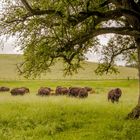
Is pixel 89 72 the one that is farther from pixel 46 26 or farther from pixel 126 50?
pixel 46 26

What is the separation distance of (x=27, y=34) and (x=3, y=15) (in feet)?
4.95

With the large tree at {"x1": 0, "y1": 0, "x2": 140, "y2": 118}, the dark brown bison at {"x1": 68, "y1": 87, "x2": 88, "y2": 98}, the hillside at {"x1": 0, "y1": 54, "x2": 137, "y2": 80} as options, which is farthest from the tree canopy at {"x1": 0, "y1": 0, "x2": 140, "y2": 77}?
the hillside at {"x1": 0, "y1": 54, "x2": 137, "y2": 80}

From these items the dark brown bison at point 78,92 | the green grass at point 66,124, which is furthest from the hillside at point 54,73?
the green grass at point 66,124

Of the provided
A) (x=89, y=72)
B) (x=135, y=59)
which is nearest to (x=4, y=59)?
(x=89, y=72)

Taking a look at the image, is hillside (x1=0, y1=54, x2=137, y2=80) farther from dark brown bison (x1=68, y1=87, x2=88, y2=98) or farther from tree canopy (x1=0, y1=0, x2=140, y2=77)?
tree canopy (x1=0, y1=0, x2=140, y2=77)

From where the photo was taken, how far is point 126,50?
26688 mm

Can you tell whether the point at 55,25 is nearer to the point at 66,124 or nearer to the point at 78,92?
the point at 66,124

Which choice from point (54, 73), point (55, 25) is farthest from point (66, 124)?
point (54, 73)

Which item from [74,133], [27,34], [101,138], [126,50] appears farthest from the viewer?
[126,50]

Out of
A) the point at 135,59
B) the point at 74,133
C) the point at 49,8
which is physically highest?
the point at 49,8

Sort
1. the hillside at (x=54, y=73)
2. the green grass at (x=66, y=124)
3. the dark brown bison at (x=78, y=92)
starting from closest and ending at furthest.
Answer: the green grass at (x=66, y=124) < the dark brown bison at (x=78, y=92) < the hillside at (x=54, y=73)

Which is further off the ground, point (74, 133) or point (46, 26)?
point (46, 26)

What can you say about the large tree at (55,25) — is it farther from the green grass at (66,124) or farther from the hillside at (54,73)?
the hillside at (54,73)

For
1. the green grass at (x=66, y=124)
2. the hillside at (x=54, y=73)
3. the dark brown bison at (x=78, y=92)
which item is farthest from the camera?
the hillside at (x=54, y=73)
